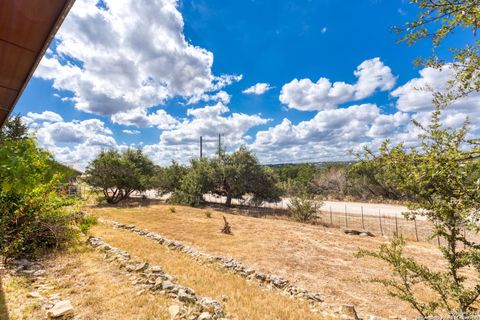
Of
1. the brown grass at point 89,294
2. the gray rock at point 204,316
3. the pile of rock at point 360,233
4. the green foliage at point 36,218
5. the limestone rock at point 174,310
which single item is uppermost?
the green foliage at point 36,218

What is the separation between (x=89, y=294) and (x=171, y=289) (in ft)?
5.38

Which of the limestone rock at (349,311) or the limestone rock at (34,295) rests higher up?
the limestone rock at (34,295)

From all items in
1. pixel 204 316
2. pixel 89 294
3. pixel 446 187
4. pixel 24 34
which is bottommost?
pixel 204 316

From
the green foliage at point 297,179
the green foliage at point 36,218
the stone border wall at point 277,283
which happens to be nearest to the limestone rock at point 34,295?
the green foliage at point 36,218

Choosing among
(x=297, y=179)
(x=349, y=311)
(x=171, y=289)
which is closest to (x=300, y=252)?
(x=349, y=311)

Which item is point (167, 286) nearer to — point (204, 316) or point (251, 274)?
point (204, 316)

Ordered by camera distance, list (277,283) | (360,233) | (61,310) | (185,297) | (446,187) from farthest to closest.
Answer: (360,233)
(277,283)
(185,297)
(61,310)
(446,187)

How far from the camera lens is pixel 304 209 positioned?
17359 mm

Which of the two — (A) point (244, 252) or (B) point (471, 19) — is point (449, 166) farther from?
Answer: (A) point (244, 252)

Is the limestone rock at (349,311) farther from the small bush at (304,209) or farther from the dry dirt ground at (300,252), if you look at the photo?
the small bush at (304,209)

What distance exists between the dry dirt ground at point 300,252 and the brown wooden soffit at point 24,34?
5.24 m

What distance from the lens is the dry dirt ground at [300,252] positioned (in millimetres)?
6188

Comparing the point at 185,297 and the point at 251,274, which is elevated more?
the point at 185,297

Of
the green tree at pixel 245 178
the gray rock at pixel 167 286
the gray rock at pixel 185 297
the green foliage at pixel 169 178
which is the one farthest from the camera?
the green foliage at pixel 169 178
